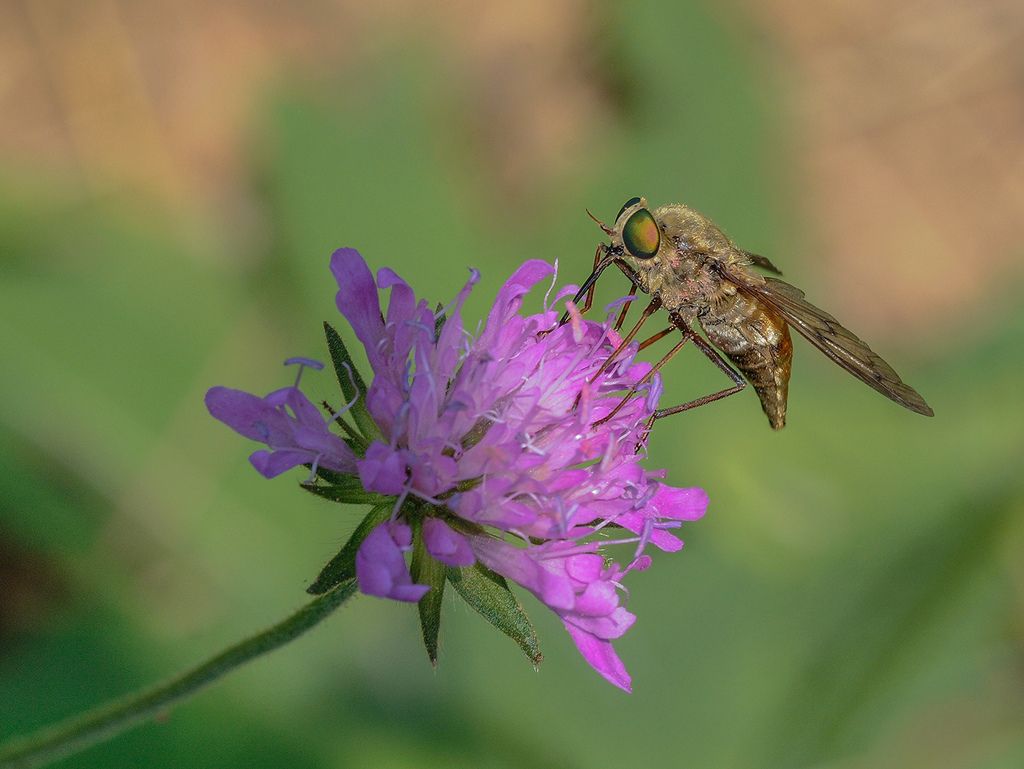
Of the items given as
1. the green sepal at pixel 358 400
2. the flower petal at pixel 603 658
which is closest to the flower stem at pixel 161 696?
the green sepal at pixel 358 400

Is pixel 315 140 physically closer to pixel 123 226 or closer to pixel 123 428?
pixel 123 226

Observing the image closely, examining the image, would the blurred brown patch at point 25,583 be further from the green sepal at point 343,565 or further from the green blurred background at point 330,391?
the green sepal at point 343,565

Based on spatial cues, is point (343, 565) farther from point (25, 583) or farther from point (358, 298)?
point (25, 583)

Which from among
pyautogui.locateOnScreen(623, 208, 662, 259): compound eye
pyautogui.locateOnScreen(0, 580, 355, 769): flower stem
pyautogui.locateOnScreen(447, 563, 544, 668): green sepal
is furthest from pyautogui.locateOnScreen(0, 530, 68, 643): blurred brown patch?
pyautogui.locateOnScreen(623, 208, 662, 259): compound eye

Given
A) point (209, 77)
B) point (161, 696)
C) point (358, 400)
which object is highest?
point (209, 77)

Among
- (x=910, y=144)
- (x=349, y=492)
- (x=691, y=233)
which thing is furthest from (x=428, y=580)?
(x=910, y=144)

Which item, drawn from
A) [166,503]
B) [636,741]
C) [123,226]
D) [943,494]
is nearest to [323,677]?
[166,503]

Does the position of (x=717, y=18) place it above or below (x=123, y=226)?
above

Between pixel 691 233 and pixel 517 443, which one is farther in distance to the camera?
pixel 691 233
